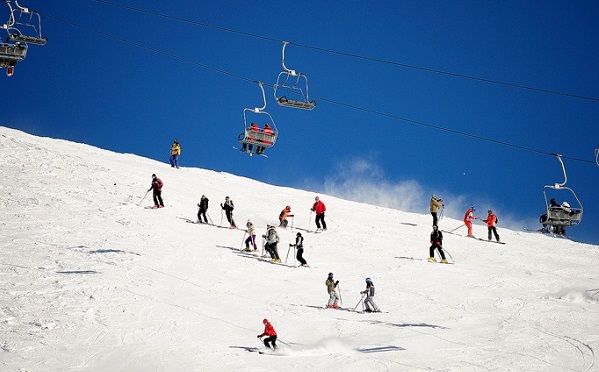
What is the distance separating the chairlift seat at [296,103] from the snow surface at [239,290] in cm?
551

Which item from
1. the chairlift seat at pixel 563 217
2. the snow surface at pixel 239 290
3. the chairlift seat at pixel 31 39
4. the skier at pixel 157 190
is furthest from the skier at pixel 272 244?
the chairlift seat at pixel 563 217

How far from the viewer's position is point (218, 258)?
24344 millimetres

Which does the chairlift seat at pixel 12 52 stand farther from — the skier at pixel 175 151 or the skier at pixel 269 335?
the skier at pixel 269 335

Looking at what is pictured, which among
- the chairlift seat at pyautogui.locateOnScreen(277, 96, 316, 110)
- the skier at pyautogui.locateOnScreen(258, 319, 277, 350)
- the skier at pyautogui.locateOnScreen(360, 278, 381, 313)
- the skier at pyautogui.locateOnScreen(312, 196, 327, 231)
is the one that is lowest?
the skier at pyautogui.locateOnScreen(258, 319, 277, 350)

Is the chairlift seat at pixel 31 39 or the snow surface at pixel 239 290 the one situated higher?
the chairlift seat at pixel 31 39

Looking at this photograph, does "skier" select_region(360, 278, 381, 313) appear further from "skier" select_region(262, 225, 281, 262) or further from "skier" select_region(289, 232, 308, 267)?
"skier" select_region(262, 225, 281, 262)

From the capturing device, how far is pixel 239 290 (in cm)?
2106

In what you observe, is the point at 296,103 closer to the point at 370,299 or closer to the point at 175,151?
the point at 370,299

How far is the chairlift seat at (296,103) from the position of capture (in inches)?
1058

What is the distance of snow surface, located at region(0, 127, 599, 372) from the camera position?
52.3ft

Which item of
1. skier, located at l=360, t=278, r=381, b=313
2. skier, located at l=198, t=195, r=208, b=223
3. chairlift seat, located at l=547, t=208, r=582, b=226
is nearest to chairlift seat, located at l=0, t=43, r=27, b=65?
skier, located at l=198, t=195, r=208, b=223

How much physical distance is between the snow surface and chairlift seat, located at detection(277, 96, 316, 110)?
551 cm

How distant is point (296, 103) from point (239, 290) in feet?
28.9

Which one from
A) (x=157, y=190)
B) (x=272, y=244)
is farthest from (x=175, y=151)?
(x=272, y=244)
